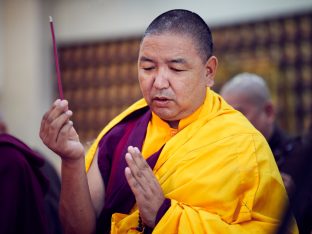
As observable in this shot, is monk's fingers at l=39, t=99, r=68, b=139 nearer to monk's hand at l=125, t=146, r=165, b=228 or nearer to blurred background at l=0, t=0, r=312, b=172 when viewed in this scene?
monk's hand at l=125, t=146, r=165, b=228

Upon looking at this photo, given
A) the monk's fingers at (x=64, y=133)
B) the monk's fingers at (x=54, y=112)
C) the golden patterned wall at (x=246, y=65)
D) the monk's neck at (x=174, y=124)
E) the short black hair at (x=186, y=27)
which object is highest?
the short black hair at (x=186, y=27)

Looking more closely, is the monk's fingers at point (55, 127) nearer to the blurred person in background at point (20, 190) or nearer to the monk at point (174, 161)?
the monk at point (174, 161)

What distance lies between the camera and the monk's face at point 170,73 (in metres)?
2.21

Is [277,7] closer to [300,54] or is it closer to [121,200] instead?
[300,54]

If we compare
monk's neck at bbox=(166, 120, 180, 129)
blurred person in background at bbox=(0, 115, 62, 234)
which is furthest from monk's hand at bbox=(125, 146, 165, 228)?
blurred person in background at bbox=(0, 115, 62, 234)

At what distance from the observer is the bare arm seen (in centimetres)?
206

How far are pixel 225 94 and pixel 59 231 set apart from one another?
5.18ft

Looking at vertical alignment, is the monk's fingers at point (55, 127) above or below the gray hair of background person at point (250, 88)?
above

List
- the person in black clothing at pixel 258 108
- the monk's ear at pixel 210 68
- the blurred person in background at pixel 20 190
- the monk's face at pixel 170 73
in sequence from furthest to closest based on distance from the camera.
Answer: the person in black clothing at pixel 258 108, the blurred person in background at pixel 20 190, the monk's ear at pixel 210 68, the monk's face at pixel 170 73

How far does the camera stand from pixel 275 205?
2.13 meters

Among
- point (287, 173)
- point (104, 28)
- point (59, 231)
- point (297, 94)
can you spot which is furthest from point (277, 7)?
point (59, 231)

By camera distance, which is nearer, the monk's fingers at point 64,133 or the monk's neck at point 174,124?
the monk's fingers at point 64,133

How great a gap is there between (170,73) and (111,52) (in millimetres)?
5201

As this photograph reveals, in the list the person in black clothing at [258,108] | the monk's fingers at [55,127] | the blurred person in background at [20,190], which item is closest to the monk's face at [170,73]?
the monk's fingers at [55,127]
